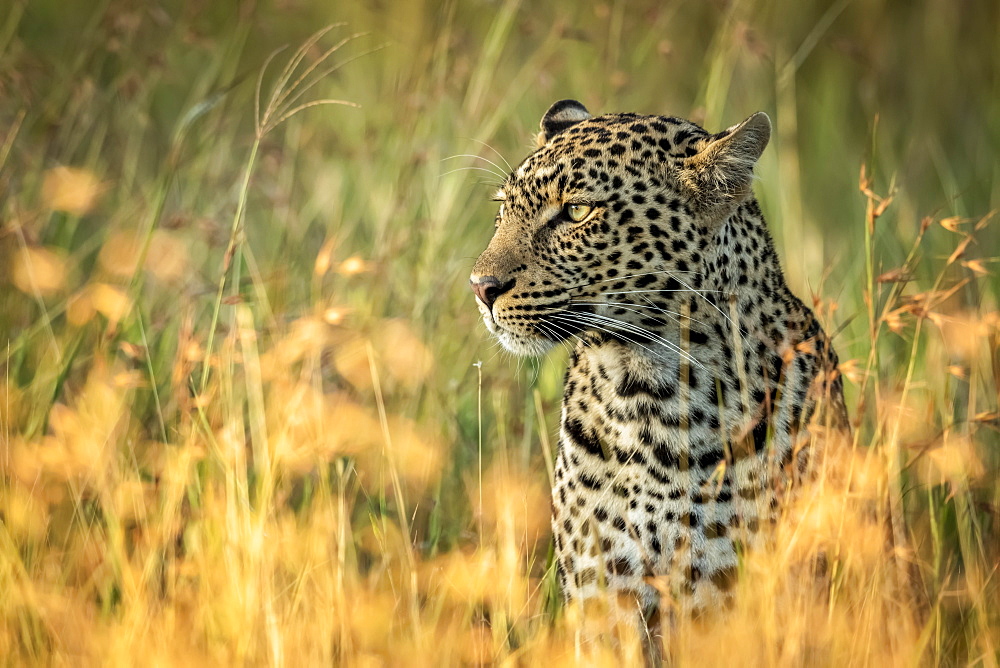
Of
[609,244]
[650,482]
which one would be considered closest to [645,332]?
[609,244]

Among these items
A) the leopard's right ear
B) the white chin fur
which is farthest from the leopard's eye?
the leopard's right ear

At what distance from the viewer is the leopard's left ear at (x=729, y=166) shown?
13.7 ft

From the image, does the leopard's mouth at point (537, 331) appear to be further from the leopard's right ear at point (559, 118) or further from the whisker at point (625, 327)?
the leopard's right ear at point (559, 118)

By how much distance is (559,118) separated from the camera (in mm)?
5039

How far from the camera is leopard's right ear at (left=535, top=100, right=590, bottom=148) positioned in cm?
498

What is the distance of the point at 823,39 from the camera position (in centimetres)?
912

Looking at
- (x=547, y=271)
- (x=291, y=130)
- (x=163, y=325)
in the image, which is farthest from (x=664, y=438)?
(x=291, y=130)

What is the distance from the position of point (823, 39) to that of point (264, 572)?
7262 millimetres

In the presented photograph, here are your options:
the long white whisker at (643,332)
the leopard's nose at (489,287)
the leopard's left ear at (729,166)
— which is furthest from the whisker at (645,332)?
the leopard's left ear at (729,166)

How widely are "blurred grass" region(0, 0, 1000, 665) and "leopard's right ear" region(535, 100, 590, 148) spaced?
0.87 metres

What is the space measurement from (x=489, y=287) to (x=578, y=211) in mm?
453

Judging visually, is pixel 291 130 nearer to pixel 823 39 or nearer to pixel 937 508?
pixel 823 39

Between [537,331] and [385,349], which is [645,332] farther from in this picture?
[385,349]

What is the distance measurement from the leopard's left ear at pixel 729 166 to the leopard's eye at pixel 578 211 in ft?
1.25
